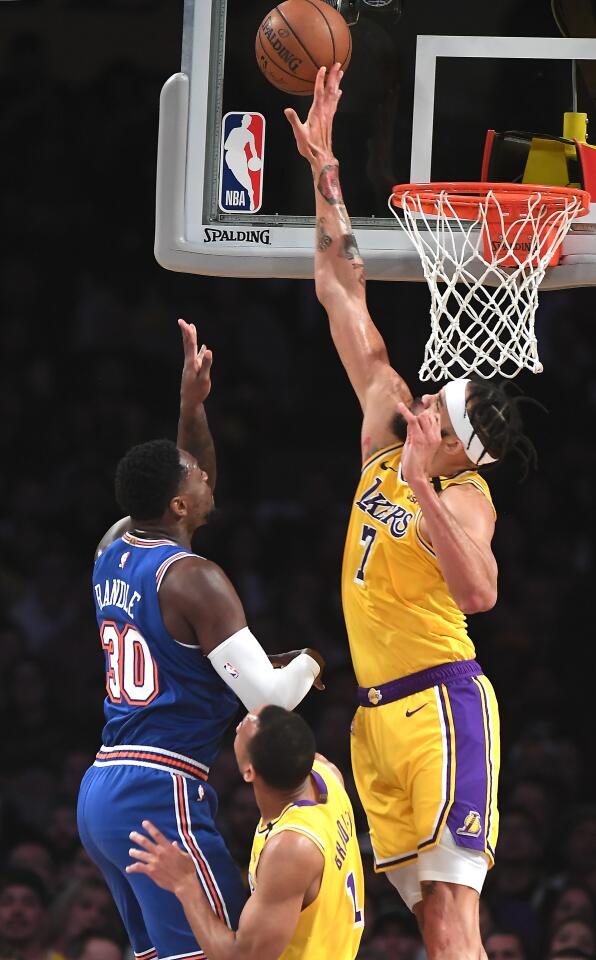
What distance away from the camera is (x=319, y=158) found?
4.55 metres

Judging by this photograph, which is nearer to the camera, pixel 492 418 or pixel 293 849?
pixel 293 849

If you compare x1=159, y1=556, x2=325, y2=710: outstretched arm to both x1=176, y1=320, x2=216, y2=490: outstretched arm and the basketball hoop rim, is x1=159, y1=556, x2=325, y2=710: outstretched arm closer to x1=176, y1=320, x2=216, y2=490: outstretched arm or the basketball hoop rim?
x1=176, y1=320, x2=216, y2=490: outstretched arm

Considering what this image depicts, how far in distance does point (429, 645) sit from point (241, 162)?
189cm

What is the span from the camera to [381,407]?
4270mm

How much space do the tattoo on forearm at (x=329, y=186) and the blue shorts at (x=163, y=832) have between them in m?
1.99

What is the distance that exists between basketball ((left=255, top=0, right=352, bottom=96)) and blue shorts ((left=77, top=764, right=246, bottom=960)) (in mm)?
2376

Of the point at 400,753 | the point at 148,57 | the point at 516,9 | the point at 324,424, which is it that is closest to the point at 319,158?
the point at 516,9

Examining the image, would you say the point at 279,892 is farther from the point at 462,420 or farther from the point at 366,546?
the point at 462,420

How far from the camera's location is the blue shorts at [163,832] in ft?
11.8

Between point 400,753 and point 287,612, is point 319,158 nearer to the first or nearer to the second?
point 400,753

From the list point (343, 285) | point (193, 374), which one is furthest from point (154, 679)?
point (343, 285)

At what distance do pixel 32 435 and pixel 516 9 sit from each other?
3.98 meters

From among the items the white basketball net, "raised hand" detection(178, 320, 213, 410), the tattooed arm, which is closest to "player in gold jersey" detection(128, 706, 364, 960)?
the tattooed arm

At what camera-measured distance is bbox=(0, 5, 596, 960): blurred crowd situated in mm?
6844
